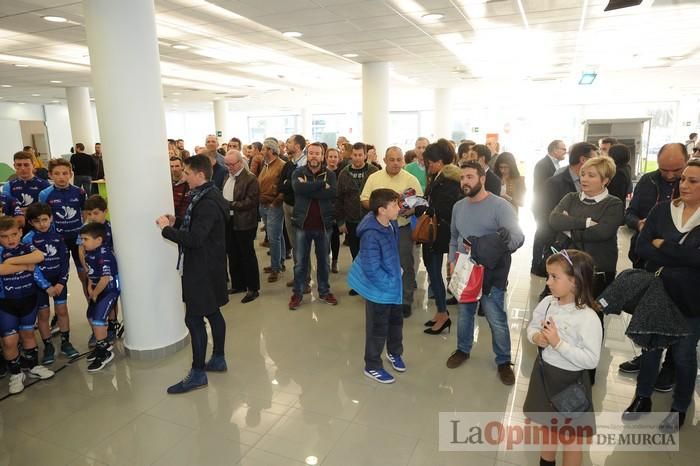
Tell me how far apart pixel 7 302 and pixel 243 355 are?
1749 mm

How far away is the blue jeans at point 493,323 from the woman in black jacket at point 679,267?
0.85 m

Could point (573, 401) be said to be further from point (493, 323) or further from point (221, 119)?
point (221, 119)

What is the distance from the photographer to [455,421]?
2850 millimetres

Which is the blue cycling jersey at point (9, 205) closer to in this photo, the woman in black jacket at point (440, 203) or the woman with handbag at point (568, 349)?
the woman in black jacket at point (440, 203)

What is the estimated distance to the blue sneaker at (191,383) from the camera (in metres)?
3.23

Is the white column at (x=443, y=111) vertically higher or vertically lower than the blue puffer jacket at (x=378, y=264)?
A: higher

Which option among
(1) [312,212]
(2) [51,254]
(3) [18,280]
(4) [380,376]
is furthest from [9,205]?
(4) [380,376]

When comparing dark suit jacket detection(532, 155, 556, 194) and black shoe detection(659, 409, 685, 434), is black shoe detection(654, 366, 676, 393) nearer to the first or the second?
black shoe detection(659, 409, 685, 434)

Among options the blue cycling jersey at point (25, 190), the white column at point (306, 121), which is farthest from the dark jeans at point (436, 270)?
the white column at point (306, 121)

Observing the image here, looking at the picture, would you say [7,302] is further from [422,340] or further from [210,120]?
[210,120]

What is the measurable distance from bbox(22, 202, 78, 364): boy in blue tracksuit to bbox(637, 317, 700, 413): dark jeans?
4.22 meters

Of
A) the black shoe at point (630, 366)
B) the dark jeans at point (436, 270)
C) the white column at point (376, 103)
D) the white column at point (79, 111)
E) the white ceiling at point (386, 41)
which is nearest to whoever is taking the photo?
the black shoe at point (630, 366)

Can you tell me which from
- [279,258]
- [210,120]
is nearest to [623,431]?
[279,258]

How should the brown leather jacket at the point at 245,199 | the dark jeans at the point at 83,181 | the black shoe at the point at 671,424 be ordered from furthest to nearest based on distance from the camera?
the dark jeans at the point at 83,181 < the brown leather jacket at the point at 245,199 < the black shoe at the point at 671,424
